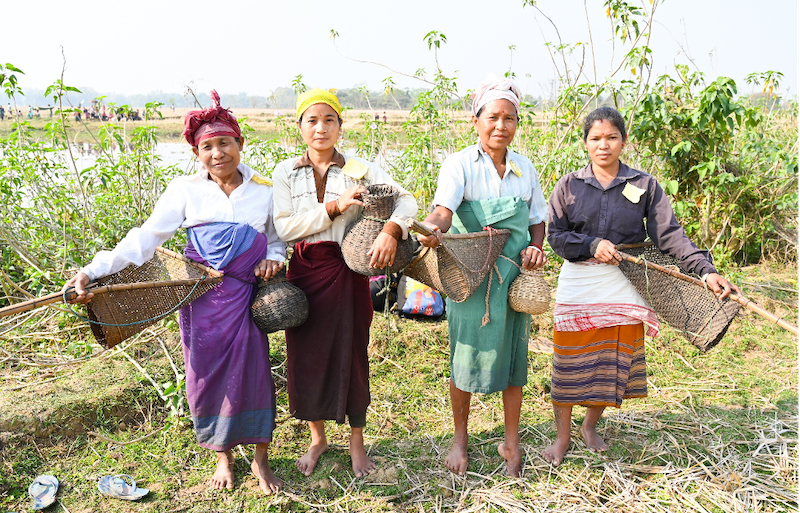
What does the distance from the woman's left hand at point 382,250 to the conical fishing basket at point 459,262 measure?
15 cm

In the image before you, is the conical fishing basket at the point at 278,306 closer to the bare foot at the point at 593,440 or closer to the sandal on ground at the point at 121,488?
the sandal on ground at the point at 121,488

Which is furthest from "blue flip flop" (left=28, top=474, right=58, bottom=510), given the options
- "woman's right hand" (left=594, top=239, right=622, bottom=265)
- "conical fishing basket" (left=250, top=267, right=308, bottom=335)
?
"woman's right hand" (left=594, top=239, right=622, bottom=265)

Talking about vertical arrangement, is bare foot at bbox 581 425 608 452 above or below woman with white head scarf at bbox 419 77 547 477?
below

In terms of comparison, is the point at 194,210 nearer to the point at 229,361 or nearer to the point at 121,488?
the point at 229,361

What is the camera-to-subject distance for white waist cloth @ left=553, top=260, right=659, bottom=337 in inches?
107

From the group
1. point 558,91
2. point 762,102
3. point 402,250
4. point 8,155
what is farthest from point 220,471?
point 762,102

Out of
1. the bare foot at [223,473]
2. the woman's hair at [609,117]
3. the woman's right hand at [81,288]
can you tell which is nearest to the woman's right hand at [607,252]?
the woman's hair at [609,117]

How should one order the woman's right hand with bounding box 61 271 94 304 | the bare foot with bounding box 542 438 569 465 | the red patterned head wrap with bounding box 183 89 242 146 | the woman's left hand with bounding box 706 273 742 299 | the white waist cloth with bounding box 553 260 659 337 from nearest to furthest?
the woman's right hand with bounding box 61 271 94 304 < the woman's left hand with bounding box 706 273 742 299 < the red patterned head wrap with bounding box 183 89 242 146 < the white waist cloth with bounding box 553 260 659 337 < the bare foot with bounding box 542 438 569 465

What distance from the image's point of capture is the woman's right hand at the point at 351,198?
228 centimetres

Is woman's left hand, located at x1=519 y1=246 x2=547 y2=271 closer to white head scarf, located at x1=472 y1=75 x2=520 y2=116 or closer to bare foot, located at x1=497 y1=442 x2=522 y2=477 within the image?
white head scarf, located at x1=472 y1=75 x2=520 y2=116

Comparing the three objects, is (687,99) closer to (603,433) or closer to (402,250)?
(603,433)

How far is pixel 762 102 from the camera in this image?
7969 mm

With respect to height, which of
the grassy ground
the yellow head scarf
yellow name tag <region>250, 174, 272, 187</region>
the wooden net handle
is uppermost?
the yellow head scarf

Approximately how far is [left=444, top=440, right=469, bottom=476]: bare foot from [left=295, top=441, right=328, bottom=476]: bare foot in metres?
0.62
